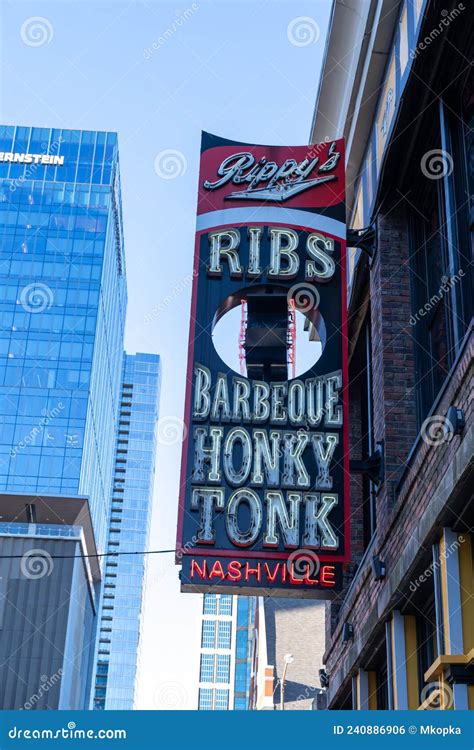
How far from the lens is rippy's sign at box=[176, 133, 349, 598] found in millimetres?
13789

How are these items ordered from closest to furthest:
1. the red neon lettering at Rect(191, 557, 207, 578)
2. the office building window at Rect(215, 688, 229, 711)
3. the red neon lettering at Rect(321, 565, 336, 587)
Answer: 1. the red neon lettering at Rect(191, 557, 207, 578)
2. the red neon lettering at Rect(321, 565, 336, 587)
3. the office building window at Rect(215, 688, 229, 711)

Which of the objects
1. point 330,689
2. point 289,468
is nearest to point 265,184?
point 289,468

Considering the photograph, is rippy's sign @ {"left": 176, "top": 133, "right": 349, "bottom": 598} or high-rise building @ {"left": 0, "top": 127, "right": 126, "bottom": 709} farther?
high-rise building @ {"left": 0, "top": 127, "right": 126, "bottom": 709}

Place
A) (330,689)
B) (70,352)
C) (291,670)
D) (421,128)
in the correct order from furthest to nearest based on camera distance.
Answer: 1. (70,352)
2. (291,670)
3. (330,689)
4. (421,128)

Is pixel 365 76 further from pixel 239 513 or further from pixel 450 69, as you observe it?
pixel 239 513

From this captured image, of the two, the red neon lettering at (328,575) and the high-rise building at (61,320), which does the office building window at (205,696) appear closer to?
the high-rise building at (61,320)

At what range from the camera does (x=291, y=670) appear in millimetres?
58031

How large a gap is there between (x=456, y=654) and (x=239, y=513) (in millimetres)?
5086

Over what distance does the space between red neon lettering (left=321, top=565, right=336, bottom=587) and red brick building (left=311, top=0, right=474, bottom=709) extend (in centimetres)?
46

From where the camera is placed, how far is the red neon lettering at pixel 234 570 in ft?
44.8

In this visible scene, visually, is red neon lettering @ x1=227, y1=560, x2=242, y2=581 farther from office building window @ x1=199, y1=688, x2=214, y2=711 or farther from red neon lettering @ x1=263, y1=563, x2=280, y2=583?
office building window @ x1=199, y1=688, x2=214, y2=711

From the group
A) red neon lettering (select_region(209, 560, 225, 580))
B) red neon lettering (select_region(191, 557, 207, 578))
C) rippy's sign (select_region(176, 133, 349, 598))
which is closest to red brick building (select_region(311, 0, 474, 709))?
rippy's sign (select_region(176, 133, 349, 598))

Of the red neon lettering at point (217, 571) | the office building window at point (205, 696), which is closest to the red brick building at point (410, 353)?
the red neon lettering at point (217, 571)

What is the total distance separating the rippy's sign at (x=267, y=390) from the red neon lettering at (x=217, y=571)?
2 centimetres
